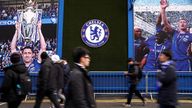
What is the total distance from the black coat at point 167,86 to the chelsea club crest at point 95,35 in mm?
9503

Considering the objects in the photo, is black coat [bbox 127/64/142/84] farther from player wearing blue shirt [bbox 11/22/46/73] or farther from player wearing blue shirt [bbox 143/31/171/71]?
player wearing blue shirt [bbox 11/22/46/73]

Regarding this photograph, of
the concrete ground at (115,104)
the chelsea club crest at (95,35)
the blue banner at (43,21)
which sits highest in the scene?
the blue banner at (43,21)

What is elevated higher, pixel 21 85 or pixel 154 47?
pixel 154 47

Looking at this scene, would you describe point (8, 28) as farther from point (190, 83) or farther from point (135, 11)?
point (190, 83)

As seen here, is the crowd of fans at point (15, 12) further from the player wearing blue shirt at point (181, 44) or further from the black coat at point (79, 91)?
→ the black coat at point (79, 91)

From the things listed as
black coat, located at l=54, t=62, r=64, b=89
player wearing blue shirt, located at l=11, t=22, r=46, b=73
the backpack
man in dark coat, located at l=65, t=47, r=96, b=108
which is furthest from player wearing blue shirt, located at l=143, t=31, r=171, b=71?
man in dark coat, located at l=65, t=47, r=96, b=108

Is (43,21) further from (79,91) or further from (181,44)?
(79,91)

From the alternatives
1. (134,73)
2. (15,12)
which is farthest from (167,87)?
(15,12)

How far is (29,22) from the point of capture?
1761 cm

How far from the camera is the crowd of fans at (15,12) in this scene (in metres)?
17.2

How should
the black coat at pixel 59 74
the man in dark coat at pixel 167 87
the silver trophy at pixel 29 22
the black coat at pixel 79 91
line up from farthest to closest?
the silver trophy at pixel 29 22 → the black coat at pixel 59 74 → the man in dark coat at pixel 167 87 → the black coat at pixel 79 91

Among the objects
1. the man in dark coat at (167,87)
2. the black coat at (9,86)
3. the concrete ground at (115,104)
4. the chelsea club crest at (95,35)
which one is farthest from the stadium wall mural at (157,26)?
the black coat at (9,86)

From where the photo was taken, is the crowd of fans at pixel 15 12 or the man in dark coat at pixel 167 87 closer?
the man in dark coat at pixel 167 87

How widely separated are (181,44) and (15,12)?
6.86 meters
